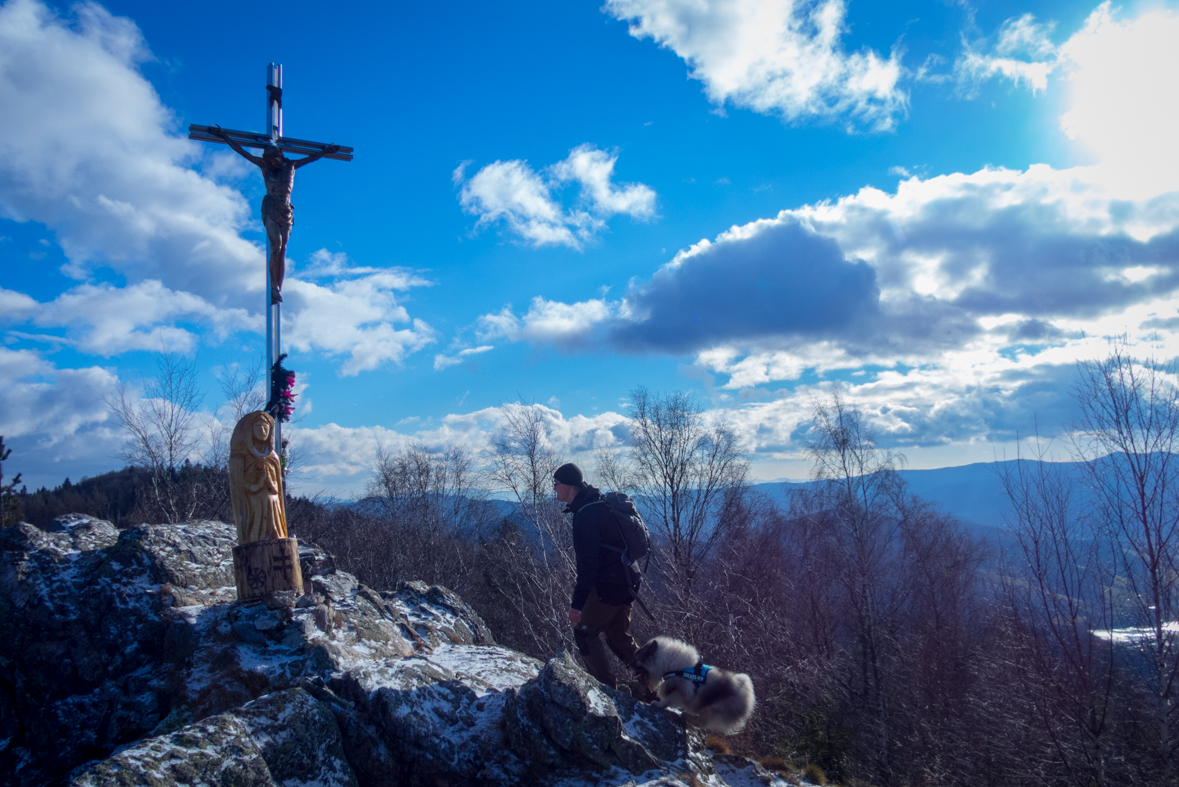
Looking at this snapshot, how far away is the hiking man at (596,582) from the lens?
4.70m

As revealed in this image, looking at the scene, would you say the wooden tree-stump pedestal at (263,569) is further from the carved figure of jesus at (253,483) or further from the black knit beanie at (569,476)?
the black knit beanie at (569,476)

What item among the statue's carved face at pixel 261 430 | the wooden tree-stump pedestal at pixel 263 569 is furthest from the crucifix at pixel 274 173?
the wooden tree-stump pedestal at pixel 263 569

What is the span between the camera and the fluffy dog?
4.32m

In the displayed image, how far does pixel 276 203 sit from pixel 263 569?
12.4 feet

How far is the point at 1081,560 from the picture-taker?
9.55m

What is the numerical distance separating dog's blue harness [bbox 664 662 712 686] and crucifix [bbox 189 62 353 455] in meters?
4.89

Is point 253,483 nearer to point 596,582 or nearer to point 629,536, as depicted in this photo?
point 596,582

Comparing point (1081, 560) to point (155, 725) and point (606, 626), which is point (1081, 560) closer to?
point (606, 626)

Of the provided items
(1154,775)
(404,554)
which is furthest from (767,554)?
(1154,775)

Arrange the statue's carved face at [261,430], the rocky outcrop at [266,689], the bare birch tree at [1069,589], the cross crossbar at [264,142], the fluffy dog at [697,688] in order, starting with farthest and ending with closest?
the bare birch tree at [1069,589]
the cross crossbar at [264,142]
the statue's carved face at [261,430]
the fluffy dog at [697,688]
the rocky outcrop at [266,689]

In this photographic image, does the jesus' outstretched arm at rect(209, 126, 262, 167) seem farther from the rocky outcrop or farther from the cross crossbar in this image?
the rocky outcrop

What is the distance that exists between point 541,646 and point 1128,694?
11609 mm

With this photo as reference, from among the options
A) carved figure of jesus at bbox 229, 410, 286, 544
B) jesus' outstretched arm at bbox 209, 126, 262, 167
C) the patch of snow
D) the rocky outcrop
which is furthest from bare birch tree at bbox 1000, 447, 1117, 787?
jesus' outstretched arm at bbox 209, 126, 262, 167

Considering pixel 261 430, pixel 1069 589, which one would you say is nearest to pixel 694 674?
pixel 261 430
